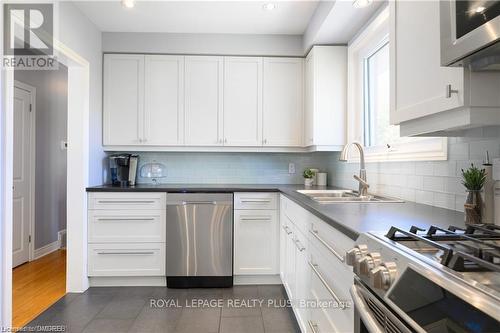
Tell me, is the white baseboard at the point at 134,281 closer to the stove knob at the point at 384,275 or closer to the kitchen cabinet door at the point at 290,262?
the kitchen cabinet door at the point at 290,262

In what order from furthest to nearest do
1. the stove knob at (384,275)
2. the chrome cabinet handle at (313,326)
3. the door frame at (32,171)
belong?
1. the door frame at (32,171)
2. the chrome cabinet handle at (313,326)
3. the stove knob at (384,275)

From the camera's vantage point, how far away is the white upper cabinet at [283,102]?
3445mm

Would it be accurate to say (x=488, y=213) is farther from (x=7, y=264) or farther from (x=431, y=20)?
(x=7, y=264)

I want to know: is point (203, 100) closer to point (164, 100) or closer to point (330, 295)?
point (164, 100)

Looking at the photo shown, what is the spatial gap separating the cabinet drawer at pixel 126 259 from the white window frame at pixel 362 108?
206cm

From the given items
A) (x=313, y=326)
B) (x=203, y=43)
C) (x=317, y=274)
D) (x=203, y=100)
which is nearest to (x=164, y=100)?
(x=203, y=100)

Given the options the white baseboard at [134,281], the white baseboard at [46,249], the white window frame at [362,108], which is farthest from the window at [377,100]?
the white baseboard at [46,249]

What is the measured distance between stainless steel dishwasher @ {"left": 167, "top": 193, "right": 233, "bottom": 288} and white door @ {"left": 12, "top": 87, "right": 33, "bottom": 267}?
190cm

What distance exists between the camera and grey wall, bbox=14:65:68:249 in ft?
13.1

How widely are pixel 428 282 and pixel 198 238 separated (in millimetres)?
2530

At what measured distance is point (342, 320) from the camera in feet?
4.15

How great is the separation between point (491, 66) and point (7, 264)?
8.58ft

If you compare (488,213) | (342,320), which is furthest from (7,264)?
(488,213)

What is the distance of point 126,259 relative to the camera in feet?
10.1
